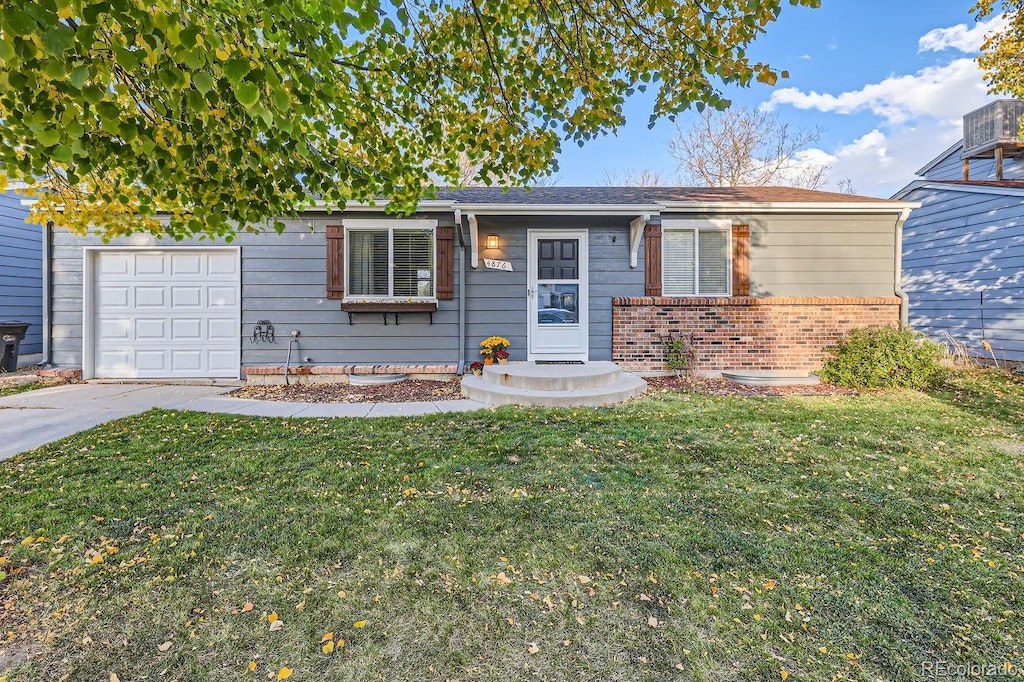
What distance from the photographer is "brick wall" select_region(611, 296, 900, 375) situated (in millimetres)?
6949

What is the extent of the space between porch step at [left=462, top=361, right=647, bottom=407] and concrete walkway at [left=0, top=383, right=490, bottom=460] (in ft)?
1.10

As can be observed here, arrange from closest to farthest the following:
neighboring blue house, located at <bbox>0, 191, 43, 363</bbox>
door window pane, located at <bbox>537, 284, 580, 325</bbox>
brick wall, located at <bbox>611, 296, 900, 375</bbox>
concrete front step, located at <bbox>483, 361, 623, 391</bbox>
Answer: concrete front step, located at <bbox>483, 361, 623, 391</bbox> < brick wall, located at <bbox>611, 296, 900, 375</bbox> < door window pane, located at <bbox>537, 284, 580, 325</bbox> < neighboring blue house, located at <bbox>0, 191, 43, 363</bbox>

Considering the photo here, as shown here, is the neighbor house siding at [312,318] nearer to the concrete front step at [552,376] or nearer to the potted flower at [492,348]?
the potted flower at [492,348]

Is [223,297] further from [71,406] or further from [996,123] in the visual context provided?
[996,123]

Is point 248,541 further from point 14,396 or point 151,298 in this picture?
point 151,298

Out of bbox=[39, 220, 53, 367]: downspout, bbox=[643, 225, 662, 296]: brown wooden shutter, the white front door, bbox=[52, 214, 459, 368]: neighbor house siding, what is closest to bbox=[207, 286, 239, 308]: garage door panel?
bbox=[52, 214, 459, 368]: neighbor house siding

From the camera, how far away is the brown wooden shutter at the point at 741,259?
710cm

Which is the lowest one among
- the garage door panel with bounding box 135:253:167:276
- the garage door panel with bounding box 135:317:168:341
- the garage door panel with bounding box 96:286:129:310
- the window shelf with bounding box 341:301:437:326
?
the garage door panel with bounding box 135:317:168:341

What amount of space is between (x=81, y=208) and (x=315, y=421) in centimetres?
289

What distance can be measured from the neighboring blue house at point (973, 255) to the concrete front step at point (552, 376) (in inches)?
280

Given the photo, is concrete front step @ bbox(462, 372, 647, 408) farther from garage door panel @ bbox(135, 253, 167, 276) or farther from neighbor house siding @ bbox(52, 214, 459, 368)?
garage door panel @ bbox(135, 253, 167, 276)

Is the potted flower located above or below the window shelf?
below

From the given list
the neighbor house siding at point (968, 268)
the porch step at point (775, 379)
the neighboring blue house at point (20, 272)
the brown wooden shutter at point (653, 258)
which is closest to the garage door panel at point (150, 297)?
the neighboring blue house at point (20, 272)

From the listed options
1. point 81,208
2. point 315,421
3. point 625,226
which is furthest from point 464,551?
point 625,226
